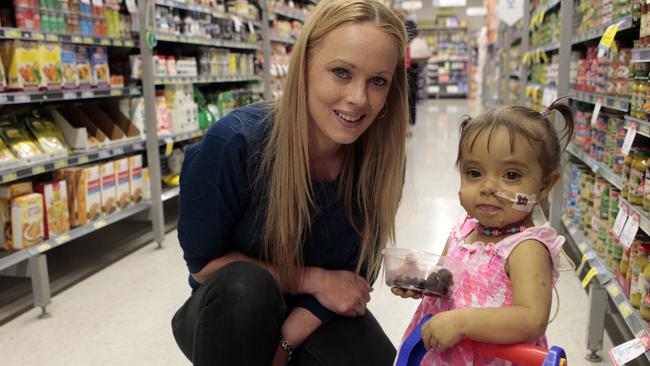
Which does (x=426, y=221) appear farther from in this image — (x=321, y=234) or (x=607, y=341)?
(x=321, y=234)

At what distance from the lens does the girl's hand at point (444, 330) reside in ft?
3.69

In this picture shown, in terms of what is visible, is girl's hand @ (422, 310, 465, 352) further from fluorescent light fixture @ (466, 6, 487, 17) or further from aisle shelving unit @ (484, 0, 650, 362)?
fluorescent light fixture @ (466, 6, 487, 17)

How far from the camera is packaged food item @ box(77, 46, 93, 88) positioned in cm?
309

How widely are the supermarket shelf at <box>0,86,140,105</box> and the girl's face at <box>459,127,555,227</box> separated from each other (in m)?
2.10

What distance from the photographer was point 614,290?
223cm

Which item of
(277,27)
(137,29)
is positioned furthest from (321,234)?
(277,27)

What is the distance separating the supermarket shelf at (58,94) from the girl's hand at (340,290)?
1.75 meters

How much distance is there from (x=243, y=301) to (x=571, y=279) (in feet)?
7.54

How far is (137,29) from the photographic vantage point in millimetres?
3459

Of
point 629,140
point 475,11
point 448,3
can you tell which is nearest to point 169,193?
point 629,140

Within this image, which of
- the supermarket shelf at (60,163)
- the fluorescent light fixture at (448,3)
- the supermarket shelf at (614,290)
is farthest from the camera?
the fluorescent light fixture at (448,3)

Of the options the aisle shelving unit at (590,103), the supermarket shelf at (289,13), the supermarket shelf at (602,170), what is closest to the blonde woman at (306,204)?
the aisle shelving unit at (590,103)

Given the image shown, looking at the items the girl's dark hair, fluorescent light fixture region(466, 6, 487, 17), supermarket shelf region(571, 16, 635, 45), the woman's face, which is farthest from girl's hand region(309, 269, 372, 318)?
fluorescent light fixture region(466, 6, 487, 17)

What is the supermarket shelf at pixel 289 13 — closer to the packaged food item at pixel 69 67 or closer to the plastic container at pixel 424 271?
the packaged food item at pixel 69 67
